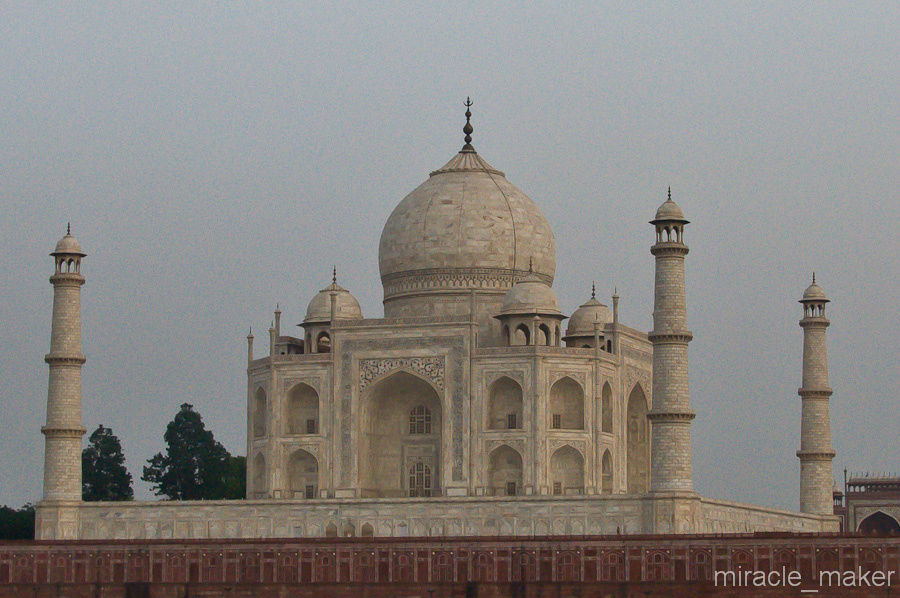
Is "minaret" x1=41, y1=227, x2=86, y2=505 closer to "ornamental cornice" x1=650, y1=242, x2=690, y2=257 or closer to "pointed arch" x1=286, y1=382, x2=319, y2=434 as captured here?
"pointed arch" x1=286, y1=382, x2=319, y2=434

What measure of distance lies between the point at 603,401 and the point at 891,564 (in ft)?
36.8

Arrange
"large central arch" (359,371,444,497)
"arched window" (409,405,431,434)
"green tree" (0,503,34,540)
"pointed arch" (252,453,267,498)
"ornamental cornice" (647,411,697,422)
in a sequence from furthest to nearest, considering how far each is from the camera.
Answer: "green tree" (0,503,34,540) < "pointed arch" (252,453,267,498) < "arched window" (409,405,431,434) < "large central arch" (359,371,444,497) < "ornamental cornice" (647,411,697,422)

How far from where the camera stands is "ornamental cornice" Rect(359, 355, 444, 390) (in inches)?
1615

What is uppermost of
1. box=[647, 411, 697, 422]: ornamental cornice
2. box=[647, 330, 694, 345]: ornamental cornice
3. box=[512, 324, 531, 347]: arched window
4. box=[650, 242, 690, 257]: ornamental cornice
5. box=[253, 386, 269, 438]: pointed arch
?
box=[650, 242, 690, 257]: ornamental cornice

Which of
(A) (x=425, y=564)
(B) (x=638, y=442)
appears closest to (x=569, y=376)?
(B) (x=638, y=442)

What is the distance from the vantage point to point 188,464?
175ft

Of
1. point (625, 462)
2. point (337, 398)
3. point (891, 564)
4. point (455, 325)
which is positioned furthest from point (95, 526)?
point (891, 564)

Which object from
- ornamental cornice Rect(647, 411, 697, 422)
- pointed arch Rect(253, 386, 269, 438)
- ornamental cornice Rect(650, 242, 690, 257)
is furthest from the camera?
pointed arch Rect(253, 386, 269, 438)

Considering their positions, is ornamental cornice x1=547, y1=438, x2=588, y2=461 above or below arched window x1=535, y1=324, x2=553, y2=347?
below

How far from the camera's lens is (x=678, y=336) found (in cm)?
3678

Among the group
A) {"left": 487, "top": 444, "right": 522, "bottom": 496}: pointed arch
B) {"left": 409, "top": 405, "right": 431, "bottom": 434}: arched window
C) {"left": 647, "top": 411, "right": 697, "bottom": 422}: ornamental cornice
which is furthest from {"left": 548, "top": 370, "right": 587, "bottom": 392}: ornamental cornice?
{"left": 647, "top": 411, "right": 697, "bottom": 422}: ornamental cornice

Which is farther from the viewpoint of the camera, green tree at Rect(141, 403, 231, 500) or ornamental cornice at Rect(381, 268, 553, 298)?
green tree at Rect(141, 403, 231, 500)

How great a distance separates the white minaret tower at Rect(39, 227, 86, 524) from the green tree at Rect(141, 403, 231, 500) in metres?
12.8

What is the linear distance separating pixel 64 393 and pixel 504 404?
29.1 feet
